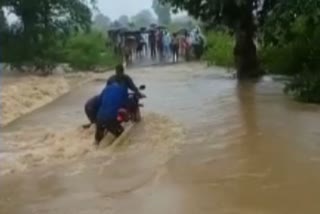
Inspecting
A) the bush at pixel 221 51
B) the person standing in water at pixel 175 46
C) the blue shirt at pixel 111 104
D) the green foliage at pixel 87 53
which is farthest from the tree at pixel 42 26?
the blue shirt at pixel 111 104

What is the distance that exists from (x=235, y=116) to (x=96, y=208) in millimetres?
7641

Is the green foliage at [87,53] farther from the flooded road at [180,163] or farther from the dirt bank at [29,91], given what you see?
the flooded road at [180,163]

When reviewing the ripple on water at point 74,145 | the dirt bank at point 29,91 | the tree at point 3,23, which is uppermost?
the tree at point 3,23

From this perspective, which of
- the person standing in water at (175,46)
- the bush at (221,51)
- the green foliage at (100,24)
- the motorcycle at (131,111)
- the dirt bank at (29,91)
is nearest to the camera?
the motorcycle at (131,111)

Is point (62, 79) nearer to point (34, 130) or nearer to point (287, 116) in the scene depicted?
point (34, 130)

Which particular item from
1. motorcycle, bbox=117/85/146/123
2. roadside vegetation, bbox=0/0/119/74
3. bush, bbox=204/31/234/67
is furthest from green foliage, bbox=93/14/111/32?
motorcycle, bbox=117/85/146/123

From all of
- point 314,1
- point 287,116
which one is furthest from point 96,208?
point 314,1

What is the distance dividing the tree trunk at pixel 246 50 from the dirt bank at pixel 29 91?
224 inches

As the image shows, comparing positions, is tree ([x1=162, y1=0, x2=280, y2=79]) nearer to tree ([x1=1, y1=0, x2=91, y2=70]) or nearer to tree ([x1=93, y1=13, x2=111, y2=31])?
tree ([x1=1, y1=0, x2=91, y2=70])

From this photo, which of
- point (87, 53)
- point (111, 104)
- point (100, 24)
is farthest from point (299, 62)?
point (100, 24)

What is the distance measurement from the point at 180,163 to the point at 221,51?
21809mm

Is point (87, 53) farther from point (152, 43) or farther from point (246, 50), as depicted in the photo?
point (246, 50)

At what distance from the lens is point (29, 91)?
82.9 feet

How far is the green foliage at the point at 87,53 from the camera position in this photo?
37.3 metres
